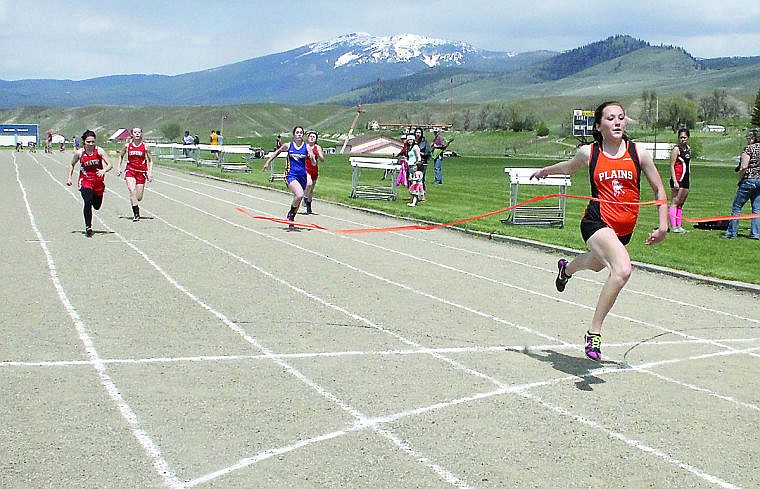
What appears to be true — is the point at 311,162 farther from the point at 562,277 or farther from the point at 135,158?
the point at 562,277

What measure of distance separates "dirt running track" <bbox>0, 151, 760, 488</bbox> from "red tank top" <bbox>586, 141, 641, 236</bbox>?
1.25 metres

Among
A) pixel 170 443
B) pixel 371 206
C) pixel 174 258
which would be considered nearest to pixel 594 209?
pixel 170 443

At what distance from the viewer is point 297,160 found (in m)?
19.8

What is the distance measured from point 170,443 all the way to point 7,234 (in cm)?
1235

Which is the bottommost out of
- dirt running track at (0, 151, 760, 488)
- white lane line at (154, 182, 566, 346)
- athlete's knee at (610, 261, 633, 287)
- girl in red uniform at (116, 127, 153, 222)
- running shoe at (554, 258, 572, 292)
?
white lane line at (154, 182, 566, 346)

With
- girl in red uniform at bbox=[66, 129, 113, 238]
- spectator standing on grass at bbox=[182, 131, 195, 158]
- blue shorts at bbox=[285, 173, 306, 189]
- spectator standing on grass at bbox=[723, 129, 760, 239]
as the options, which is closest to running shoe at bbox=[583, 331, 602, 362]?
spectator standing on grass at bbox=[723, 129, 760, 239]

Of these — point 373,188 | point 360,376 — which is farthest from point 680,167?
point 360,376

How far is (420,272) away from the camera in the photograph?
13352 millimetres

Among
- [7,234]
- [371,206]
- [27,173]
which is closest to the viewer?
[7,234]

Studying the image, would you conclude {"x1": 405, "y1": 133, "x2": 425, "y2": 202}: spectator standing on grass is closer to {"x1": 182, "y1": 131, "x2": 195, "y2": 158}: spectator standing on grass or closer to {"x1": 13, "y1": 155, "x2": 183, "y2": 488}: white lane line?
{"x1": 13, "y1": 155, "x2": 183, "y2": 488}: white lane line

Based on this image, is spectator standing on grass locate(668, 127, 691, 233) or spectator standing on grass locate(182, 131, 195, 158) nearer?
spectator standing on grass locate(668, 127, 691, 233)

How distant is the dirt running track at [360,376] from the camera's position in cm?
549

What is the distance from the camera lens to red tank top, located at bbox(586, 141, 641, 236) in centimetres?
792

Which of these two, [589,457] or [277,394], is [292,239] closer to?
[277,394]
